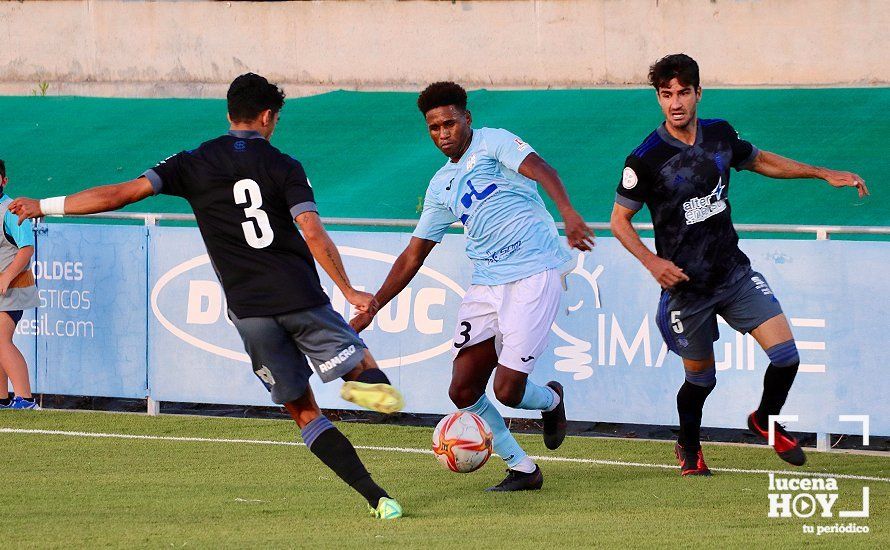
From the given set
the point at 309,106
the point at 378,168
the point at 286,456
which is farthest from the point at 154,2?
the point at 286,456

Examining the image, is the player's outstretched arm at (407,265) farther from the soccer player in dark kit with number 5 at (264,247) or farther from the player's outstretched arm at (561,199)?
the soccer player in dark kit with number 5 at (264,247)

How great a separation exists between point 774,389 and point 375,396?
2.69 metres

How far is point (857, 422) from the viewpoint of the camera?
33.1 feet

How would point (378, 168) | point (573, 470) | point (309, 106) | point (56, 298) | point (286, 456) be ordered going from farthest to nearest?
point (309, 106)
point (378, 168)
point (56, 298)
point (286, 456)
point (573, 470)

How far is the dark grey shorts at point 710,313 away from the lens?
27.6 ft

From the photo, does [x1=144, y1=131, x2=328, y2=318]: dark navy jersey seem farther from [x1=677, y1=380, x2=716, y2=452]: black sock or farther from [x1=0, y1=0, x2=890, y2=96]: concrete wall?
[x1=0, y1=0, x2=890, y2=96]: concrete wall

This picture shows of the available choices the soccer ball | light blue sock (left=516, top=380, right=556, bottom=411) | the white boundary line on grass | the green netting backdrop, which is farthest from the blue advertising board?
the green netting backdrop

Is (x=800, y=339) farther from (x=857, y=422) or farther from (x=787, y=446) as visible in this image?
(x=787, y=446)

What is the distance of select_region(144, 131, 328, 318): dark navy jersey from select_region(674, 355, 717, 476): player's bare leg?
102 inches

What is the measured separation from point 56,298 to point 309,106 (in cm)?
704

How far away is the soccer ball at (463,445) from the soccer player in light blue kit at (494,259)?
30cm

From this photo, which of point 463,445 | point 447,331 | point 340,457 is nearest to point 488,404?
point 463,445

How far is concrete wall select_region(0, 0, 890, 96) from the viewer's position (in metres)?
17.0

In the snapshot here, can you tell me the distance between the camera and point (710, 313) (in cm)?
852
